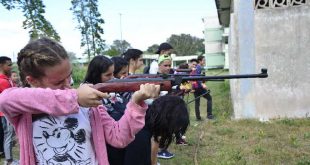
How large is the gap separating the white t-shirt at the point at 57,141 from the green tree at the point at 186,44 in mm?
64062

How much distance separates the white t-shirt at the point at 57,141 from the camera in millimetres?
1426

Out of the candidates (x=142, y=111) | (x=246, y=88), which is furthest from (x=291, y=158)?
(x=142, y=111)

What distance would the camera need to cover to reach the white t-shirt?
4.68 feet

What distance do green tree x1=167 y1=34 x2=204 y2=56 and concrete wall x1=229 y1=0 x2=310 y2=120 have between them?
58.5 m

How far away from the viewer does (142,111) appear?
1450 mm

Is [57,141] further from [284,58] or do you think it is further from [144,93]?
[284,58]

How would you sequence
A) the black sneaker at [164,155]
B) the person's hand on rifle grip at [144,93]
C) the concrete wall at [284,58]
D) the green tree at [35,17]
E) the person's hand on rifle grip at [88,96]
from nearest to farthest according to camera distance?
the person's hand on rifle grip at [88,96] → the person's hand on rifle grip at [144,93] → the black sneaker at [164,155] → the concrete wall at [284,58] → the green tree at [35,17]

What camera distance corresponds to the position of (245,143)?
5.52m

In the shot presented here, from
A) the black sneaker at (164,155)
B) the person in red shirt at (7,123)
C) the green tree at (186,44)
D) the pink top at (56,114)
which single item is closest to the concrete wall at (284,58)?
the black sneaker at (164,155)

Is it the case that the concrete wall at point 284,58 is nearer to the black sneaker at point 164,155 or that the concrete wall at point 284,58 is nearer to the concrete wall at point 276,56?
the concrete wall at point 276,56

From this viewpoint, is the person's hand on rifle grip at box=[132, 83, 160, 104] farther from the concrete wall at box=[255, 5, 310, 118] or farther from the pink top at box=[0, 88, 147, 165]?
the concrete wall at box=[255, 5, 310, 118]

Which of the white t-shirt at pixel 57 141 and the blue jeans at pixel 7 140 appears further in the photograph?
the blue jeans at pixel 7 140

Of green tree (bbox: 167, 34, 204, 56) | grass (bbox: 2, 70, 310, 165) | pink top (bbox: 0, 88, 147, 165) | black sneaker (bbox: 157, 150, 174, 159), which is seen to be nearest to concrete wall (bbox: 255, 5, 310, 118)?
grass (bbox: 2, 70, 310, 165)

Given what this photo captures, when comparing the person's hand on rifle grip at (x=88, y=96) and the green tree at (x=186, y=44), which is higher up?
the green tree at (x=186, y=44)
